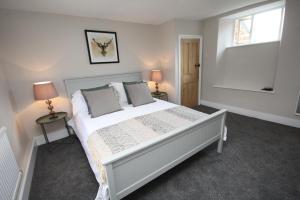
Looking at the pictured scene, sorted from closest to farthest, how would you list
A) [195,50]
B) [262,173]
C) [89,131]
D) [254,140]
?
[262,173], [89,131], [254,140], [195,50]

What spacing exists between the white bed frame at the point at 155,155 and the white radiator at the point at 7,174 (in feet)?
3.15

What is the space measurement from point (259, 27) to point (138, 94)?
3.20 m

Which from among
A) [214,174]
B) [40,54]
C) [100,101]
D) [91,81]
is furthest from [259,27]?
[40,54]

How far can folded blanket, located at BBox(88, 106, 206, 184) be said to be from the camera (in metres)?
1.42

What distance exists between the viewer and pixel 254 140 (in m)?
2.40

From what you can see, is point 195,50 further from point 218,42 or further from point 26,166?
point 26,166

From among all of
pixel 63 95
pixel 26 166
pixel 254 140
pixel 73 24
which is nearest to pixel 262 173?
pixel 254 140

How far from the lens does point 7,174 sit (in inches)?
53.2

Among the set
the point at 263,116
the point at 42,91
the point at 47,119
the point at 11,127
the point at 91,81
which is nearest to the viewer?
the point at 11,127

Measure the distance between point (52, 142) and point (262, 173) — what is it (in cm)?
344

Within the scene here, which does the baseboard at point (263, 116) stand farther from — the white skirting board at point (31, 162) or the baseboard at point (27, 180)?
the baseboard at point (27, 180)

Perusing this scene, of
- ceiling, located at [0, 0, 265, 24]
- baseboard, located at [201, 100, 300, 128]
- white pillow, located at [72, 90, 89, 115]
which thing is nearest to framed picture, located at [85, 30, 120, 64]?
ceiling, located at [0, 0, 265, 24]

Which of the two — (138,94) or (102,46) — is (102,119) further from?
(102,46)

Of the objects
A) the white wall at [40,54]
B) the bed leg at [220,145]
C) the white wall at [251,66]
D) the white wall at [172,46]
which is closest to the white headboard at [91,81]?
the white wall at [40,54]
